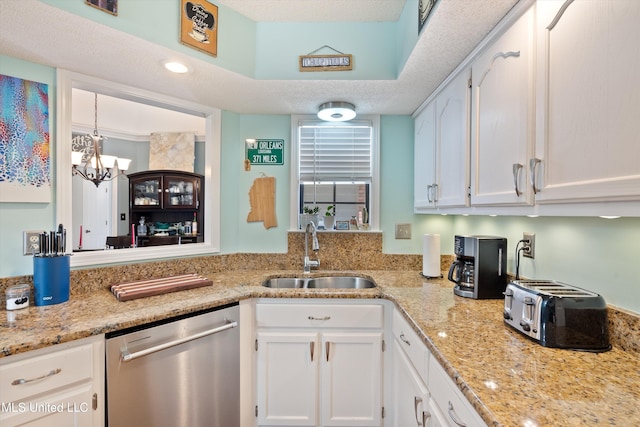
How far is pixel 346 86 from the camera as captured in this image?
5.81 feet

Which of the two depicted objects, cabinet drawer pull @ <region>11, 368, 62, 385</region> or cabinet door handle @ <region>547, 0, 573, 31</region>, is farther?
cabinet drawer pull @ <region>11, 368, 62, 385</region>

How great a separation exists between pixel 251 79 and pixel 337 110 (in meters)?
0.60

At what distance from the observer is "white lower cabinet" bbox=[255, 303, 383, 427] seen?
5.59ft

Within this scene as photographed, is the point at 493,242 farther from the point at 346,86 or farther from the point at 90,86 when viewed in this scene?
the point at 90,86

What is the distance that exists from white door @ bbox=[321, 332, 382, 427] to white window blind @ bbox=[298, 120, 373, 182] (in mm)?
1191

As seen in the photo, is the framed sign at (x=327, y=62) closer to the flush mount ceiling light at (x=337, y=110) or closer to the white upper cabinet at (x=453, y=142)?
the flush mount ceiling light at (x=337, y=110)

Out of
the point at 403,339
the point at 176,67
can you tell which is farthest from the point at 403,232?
the point at 176,67

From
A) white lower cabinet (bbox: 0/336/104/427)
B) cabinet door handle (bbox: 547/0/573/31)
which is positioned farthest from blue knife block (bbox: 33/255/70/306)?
cabinet door handle (bbox: 547/0/573/31)

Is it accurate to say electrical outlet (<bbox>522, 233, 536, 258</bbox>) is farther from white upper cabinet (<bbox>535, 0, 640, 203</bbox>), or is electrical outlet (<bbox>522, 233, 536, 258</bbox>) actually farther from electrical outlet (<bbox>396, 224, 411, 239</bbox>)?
electrical outlet (<bbox>396, 224, 411, 239</bbox>)

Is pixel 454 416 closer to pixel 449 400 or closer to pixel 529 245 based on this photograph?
pixel 449 400

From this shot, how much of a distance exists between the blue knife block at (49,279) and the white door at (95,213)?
3.95 m

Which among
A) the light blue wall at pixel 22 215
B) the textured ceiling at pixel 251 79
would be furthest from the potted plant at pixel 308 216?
the light blue wall at pixel 22 215

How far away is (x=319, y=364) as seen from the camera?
1.71 metres

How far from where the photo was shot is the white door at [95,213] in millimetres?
4660
